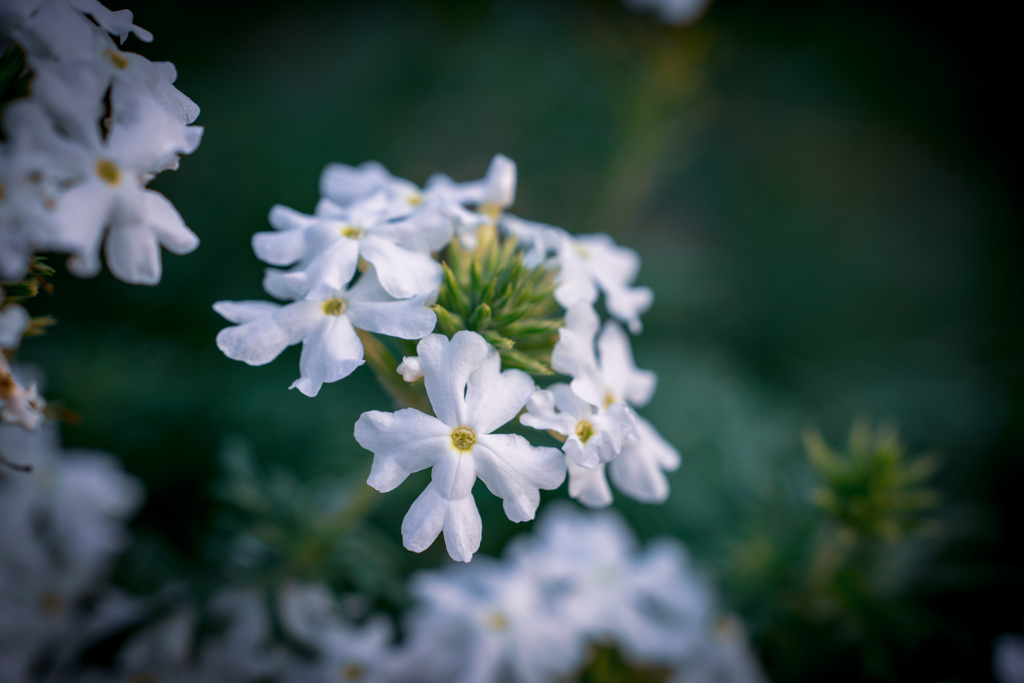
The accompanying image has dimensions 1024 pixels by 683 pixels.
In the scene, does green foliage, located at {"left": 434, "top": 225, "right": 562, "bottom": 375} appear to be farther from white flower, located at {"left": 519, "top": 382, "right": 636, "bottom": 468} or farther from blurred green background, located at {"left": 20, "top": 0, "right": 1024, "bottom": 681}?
blurred green background, located at {"left": 20, "top": 0, "right": 1024, "bottom": 681}

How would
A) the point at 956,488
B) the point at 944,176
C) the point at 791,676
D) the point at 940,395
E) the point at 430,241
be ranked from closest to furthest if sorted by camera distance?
the point at 430,241, the point at 791,676, the point at 956,488, the point at 940,395, the point at 944,176

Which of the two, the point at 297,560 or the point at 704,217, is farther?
the point at 704,217

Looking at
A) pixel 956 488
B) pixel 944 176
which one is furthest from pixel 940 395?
pixel 944 176

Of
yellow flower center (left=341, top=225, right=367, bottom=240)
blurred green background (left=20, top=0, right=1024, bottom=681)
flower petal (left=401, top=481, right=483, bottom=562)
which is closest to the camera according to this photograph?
flower petal (left=401, top=481, right=483, bottom=562)

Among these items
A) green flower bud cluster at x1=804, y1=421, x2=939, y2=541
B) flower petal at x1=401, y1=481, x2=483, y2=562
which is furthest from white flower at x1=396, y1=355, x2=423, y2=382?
green flower bud cluster at x1=804, y1=421, x2=939, y2=541

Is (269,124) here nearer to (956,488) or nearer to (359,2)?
(359,2)

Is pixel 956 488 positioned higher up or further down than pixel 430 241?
higher up

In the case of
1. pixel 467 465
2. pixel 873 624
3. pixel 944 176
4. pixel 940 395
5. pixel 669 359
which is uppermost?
pixel 944 176

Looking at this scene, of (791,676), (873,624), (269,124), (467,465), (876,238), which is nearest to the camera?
(467,465)
